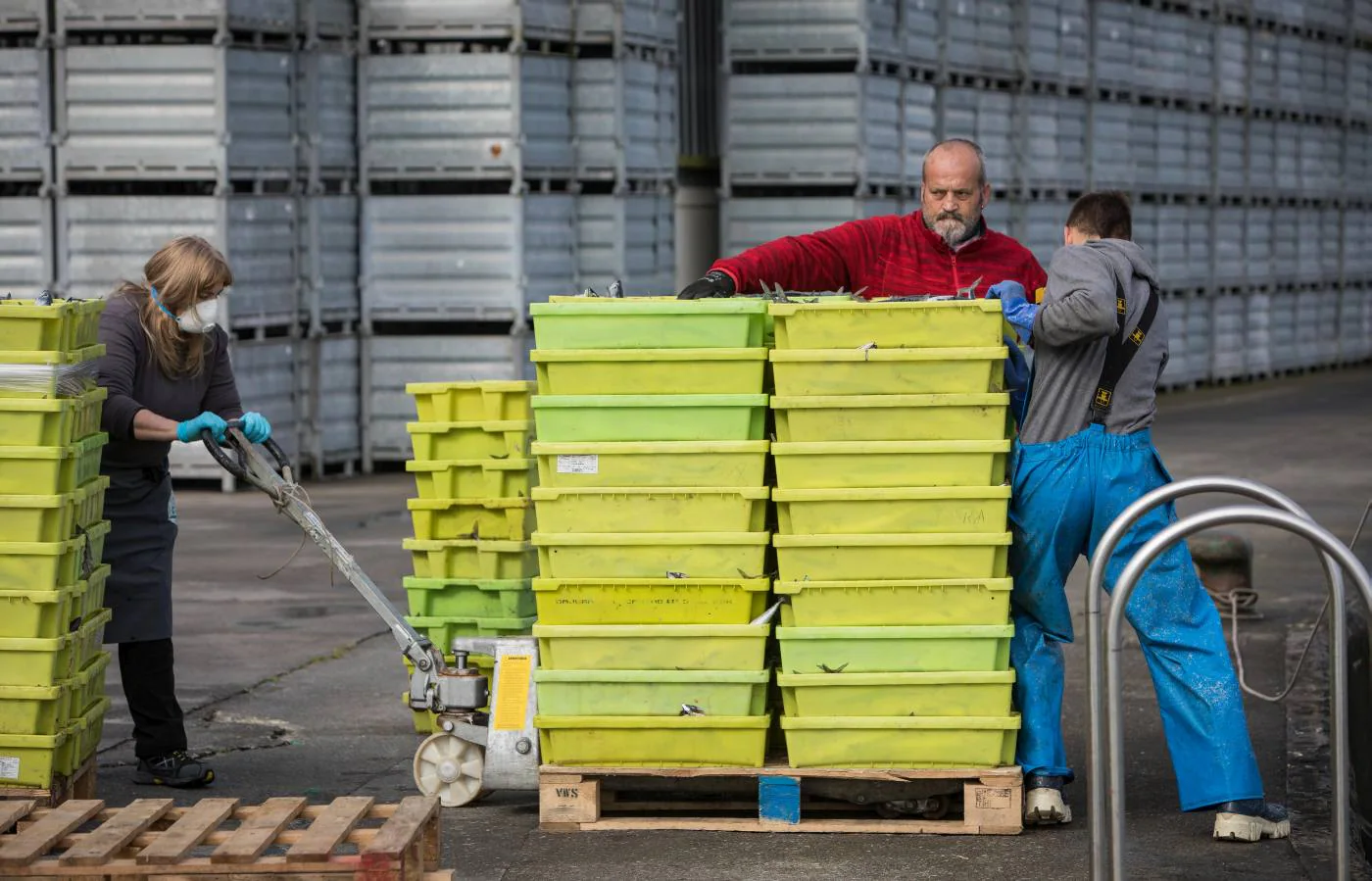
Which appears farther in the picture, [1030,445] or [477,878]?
[1030,445]

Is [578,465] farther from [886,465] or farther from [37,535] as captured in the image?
[37,535]

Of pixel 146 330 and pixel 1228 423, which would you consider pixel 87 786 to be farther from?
pixel 1228 423

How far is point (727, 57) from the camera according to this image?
60.0 feet

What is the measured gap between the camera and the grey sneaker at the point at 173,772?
7.11m

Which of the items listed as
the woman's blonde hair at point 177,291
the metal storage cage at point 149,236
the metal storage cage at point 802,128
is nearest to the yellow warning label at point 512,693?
the woman's blonde hair at point 177,291

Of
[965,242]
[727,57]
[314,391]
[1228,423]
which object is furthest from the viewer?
[1228,423]

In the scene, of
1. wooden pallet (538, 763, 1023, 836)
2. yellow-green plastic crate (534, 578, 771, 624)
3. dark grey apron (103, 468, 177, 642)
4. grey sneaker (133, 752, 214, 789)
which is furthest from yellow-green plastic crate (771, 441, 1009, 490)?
grey sneaker (133, 752, 214, 789)

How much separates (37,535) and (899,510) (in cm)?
253

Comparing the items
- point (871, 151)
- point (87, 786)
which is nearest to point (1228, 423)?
point (871, 151)

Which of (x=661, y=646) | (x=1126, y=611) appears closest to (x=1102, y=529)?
(x=1126, y=611)

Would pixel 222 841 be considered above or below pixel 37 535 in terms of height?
below

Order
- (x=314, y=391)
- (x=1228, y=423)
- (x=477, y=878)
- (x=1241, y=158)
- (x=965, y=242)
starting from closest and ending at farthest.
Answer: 1. (x=477, y=878)
2. (x=965, y=242)
3. (x=314, y=391)
4. (x=1228, y=423)
5. (x=1241, y=158)

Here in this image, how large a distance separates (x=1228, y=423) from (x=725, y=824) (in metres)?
15.5

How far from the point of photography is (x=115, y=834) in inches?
198
